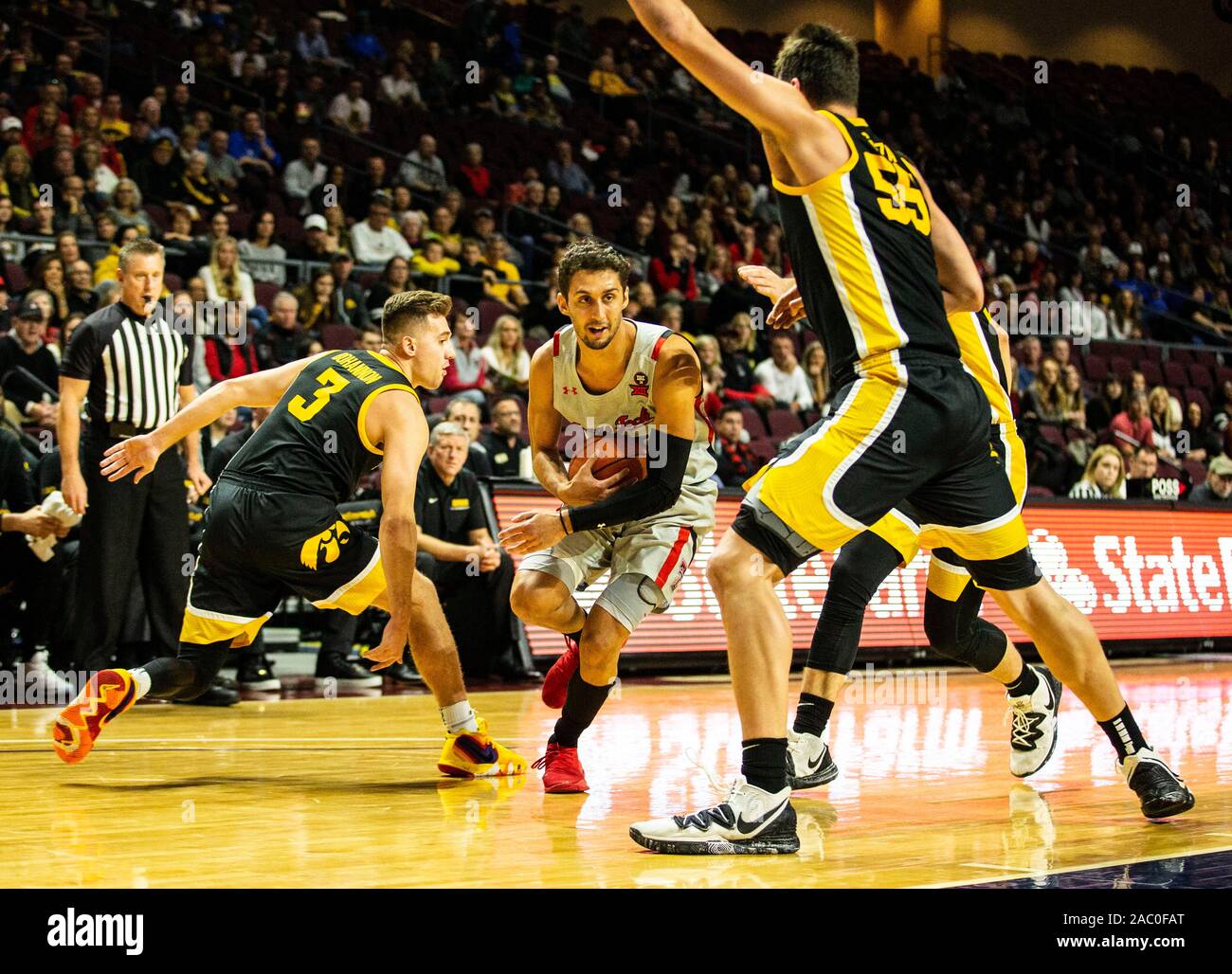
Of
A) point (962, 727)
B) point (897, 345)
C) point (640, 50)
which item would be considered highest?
point (640, 50)

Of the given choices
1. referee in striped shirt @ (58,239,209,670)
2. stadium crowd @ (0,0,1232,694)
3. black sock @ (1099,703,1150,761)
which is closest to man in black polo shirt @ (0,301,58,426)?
stadium crowd @ (0,0,1232,694)

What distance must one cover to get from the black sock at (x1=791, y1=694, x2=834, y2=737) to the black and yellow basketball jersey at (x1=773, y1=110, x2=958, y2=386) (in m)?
1.25

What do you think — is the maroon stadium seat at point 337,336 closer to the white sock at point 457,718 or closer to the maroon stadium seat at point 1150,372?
the white sock at point 457,718

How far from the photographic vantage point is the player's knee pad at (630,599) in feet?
14.7

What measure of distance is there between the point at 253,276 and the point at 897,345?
8.49 m

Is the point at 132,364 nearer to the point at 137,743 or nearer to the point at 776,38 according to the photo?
the point at 137,743

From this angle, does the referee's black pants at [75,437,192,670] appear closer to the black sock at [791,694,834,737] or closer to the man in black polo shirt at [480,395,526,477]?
the man in black polo shirt at [480,395,526,477]

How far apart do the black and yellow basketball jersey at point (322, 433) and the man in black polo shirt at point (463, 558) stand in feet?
11.1

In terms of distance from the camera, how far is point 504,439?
9344 mm

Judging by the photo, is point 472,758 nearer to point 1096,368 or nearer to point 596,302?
point 596,302

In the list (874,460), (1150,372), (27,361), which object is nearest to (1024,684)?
(874,460)

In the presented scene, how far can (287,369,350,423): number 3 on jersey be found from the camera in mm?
4617
